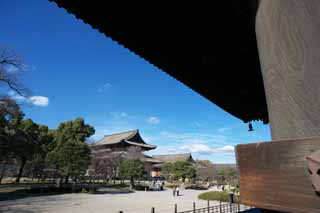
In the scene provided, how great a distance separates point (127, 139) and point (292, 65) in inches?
1457

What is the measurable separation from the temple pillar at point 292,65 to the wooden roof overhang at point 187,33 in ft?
0.61

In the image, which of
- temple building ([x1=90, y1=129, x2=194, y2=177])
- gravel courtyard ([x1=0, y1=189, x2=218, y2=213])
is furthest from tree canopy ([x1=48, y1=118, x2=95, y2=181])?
temple building ([x1=90, y1=129, x2=194, y2=177])

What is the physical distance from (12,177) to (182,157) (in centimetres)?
3212

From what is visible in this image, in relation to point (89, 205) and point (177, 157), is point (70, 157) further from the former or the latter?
point (177, 157)

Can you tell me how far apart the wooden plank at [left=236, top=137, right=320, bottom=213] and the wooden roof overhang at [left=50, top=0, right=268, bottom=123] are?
66cm

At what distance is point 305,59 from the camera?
2.24 ft

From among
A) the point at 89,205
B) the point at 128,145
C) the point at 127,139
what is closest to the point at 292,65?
the point at 89,205

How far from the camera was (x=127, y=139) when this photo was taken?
36656 millimetres

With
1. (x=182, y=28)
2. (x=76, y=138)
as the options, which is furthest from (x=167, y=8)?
(x=76, y=138)

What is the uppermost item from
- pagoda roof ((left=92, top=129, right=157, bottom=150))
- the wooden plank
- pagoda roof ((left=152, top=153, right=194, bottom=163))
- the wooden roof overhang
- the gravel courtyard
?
pagoda roof ((left=92, top=129, right=157, bottom=150))

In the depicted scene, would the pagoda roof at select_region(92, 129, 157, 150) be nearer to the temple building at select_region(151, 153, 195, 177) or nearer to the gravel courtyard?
the temple building at select_region(151, 153, 195, 177)

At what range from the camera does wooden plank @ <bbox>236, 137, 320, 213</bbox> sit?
1.71 ft

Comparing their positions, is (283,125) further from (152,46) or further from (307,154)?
(152,46)

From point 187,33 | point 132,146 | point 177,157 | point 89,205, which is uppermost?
point 132,146
